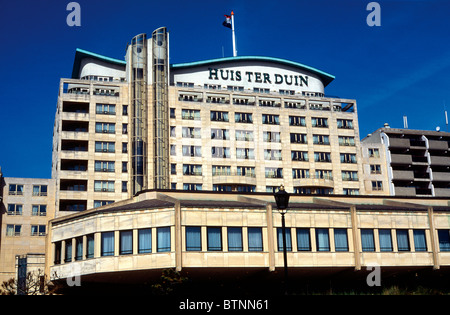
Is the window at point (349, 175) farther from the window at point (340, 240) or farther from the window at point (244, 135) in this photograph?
the window at point (340, 240)

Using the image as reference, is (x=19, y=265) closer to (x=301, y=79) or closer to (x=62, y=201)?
(x=62, y=201)

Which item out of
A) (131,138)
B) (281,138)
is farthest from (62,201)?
(281,138)

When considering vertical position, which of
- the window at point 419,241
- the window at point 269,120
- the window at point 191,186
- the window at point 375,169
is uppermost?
the window at point 269,120

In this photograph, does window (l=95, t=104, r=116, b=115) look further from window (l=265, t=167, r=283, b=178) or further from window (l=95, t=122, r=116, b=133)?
window (l=265, t=167, r=283, b=178)

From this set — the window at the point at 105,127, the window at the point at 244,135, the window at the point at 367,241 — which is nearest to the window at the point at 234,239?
the window at the point at 367,241

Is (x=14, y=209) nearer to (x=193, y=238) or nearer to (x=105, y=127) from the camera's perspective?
(x=105, y=127)

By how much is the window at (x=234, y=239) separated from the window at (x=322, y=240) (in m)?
7.87

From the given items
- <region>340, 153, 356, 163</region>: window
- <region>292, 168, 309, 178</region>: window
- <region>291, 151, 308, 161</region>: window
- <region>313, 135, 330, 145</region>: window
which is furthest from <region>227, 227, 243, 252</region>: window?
<region>340, 153, 356, 163</region>: window

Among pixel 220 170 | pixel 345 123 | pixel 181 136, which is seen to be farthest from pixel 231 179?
pixel 345 123

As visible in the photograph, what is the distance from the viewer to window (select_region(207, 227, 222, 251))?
178 ft

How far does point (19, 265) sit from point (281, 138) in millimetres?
52795

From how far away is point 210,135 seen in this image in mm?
104812

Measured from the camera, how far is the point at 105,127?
10169 cm

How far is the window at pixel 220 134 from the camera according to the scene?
4132 inches
